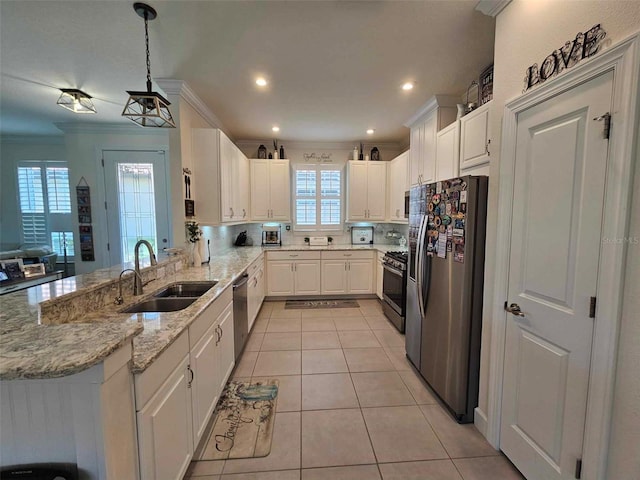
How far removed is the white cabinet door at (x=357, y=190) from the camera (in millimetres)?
4750

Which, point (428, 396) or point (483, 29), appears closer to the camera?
point (483, 29)

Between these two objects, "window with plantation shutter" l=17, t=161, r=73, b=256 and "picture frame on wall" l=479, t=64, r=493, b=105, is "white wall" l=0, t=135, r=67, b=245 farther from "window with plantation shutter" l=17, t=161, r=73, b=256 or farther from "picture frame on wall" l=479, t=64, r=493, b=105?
"picture frame on wall" l=479, t=64, r=493, b=105

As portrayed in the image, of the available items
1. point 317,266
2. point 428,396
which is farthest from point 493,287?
point 317,266

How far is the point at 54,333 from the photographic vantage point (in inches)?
36.2

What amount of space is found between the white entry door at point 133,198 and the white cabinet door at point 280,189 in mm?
1663

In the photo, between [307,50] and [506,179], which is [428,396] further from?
[307,50]

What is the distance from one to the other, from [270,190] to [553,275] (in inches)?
161

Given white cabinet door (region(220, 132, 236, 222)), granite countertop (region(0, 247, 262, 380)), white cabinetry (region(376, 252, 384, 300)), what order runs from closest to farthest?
granite countertop (region(0, 247, 262, 380)), white cabinet door (region(220, 132, 236, 222)), white cabinetry (region(376, 252, 384, 300))

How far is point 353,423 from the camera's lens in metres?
1.94

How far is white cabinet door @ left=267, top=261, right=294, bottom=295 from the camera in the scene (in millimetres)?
4559

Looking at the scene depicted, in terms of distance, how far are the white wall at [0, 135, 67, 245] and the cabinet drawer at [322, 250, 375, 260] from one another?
5.20 metres

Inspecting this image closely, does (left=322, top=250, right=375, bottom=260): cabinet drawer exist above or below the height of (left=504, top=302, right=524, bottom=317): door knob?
below

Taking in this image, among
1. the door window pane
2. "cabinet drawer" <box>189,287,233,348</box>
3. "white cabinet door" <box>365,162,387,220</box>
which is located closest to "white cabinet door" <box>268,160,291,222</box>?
"white cabinet door" <box>365,162,387,220</box>

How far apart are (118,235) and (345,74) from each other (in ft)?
A: 13.5
